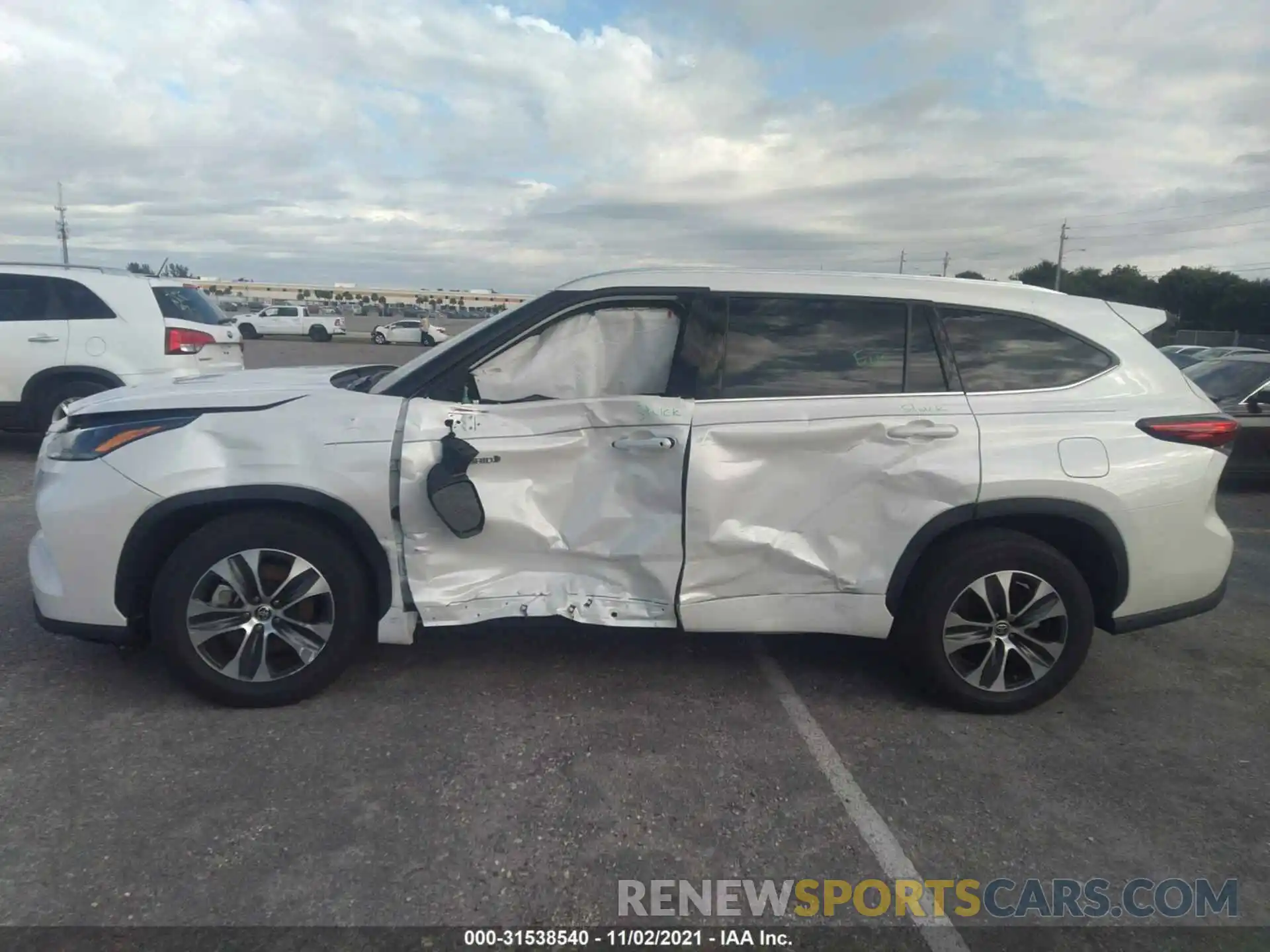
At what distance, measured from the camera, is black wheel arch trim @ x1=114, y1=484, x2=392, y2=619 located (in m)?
3.41

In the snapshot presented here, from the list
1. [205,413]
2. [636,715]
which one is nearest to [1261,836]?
[636,715]

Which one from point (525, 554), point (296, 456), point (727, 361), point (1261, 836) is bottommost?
point (1261, 836)

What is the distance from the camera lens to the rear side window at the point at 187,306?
8766 millimetres

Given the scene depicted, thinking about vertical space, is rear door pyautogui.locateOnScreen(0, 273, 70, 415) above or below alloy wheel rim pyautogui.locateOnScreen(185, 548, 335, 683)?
above

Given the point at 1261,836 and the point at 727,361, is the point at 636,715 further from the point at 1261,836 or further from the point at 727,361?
the point at 1261,836

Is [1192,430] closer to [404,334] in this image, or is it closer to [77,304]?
[77,304]

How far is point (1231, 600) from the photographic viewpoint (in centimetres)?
549

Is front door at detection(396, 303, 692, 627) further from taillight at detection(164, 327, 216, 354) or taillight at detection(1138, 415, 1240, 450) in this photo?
taillight at detection(164, 327, 216, 354)

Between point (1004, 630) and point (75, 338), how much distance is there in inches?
340

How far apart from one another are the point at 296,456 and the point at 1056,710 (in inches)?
134

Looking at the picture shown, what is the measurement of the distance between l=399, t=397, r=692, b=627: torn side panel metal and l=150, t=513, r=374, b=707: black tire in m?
0.26

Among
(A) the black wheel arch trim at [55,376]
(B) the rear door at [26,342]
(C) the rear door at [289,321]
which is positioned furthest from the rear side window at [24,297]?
(C) the rear door at [289,321]

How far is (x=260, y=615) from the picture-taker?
3.49 metres

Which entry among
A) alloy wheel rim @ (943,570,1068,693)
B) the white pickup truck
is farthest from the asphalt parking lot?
the white pickup truck
